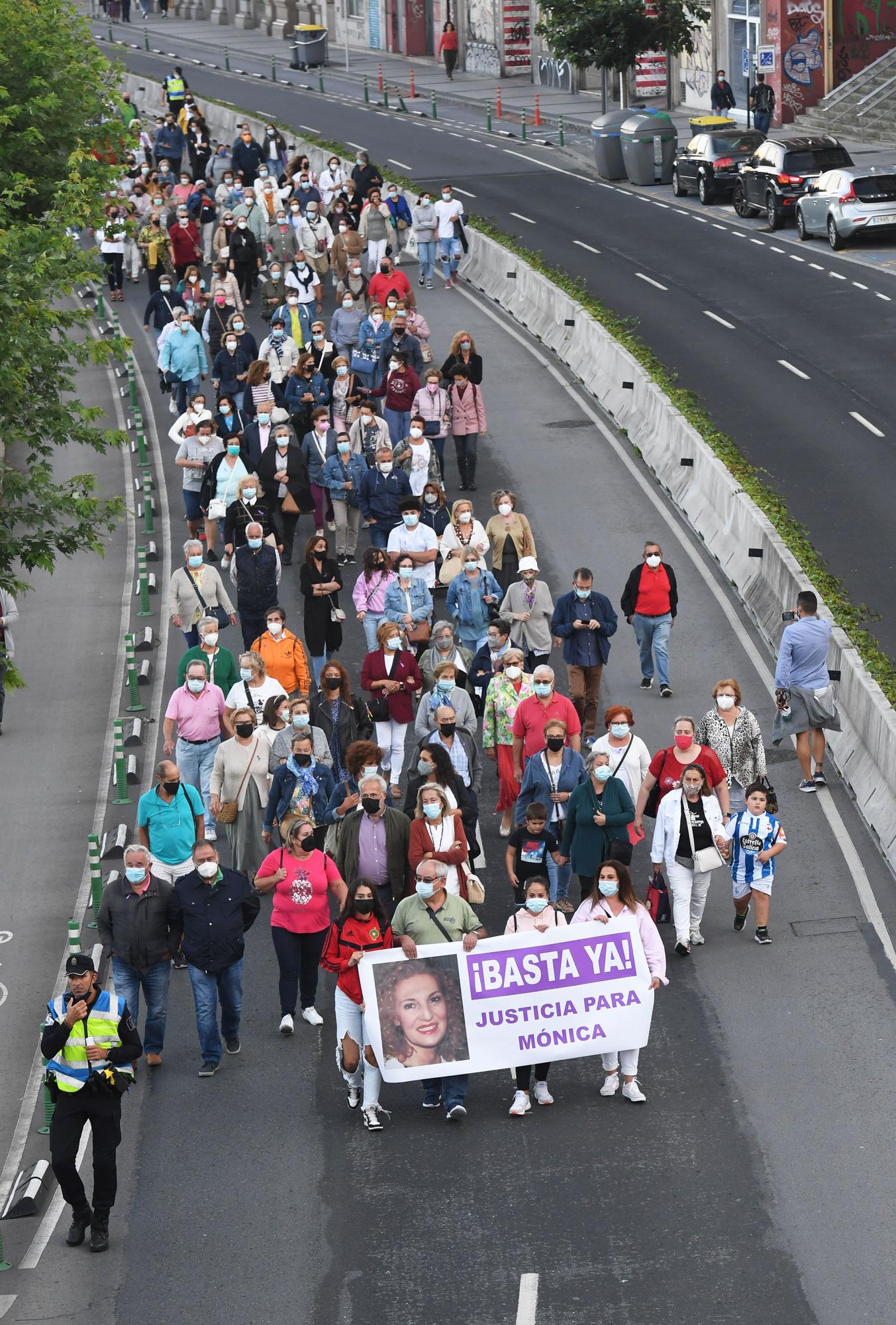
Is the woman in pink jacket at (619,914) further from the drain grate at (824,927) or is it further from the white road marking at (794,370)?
the white road marking at (794,370)

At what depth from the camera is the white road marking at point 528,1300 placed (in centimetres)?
A: 1027

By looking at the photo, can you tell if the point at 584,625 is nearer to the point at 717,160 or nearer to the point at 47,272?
the point at 47,272

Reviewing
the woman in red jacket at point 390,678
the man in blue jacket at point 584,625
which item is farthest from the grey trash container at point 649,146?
the woman in red jacket at point 390,678

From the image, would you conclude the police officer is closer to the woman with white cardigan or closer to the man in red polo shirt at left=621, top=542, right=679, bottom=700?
the woman with white cardigan

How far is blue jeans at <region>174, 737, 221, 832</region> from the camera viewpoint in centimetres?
1602

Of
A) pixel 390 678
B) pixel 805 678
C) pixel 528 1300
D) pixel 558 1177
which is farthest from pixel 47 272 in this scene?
pixel 528 1300

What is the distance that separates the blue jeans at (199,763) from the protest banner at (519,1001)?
4.10 m

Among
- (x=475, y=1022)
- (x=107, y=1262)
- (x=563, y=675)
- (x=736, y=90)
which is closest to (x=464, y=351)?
(x=563, y=675)

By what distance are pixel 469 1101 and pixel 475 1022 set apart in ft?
1.95

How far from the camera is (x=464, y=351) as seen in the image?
2311 cm

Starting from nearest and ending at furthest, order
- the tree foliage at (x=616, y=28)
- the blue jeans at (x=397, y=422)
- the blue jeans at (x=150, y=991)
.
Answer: the blue jeans at (x=150, y=991), the blue jeans at (x=397, y=422), the tree foliage at (x=616, y=28)

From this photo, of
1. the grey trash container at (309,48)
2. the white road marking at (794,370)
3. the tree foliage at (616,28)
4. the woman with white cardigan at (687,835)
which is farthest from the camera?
the grey trash container at (309,48)

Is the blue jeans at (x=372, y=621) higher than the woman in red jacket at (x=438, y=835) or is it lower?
lower

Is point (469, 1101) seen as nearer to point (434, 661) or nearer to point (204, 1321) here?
point (204, 1321)
